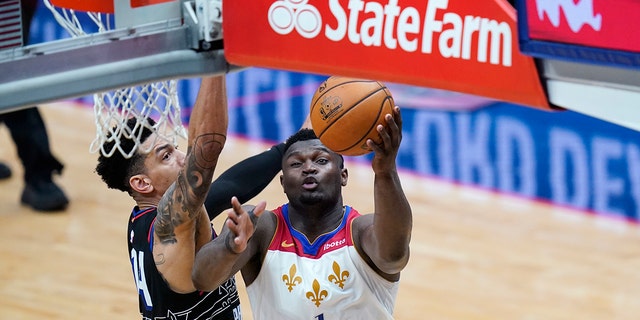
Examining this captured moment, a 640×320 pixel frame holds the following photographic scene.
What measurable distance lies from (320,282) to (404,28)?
4.66 feet

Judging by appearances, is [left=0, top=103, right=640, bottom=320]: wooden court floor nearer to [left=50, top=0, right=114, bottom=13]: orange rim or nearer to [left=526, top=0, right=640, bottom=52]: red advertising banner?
[left=50, top=0, right=114, bottom=13]: orange rim

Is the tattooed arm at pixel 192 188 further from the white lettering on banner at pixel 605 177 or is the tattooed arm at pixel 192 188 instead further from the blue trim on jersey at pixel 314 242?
the white lettering on banner at pixel 605 177

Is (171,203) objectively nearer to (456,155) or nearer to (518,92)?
(518,92)

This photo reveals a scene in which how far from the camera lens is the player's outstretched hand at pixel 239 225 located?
3.20 m

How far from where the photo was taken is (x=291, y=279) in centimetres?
363

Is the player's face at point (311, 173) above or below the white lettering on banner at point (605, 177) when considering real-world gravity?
above

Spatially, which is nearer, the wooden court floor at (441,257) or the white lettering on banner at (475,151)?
the wooden court floor at (441,257)

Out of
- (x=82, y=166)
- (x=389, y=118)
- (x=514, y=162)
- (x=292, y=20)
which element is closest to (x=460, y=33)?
(x=292, y=20)

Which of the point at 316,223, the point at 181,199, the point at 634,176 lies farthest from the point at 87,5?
the point at 634,176

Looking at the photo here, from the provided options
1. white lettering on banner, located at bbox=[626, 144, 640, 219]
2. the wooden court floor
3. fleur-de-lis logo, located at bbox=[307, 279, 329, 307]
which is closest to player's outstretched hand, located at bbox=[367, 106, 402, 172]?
fleur-de-lis logo, located at bbox=[307, 279, 329, 307]

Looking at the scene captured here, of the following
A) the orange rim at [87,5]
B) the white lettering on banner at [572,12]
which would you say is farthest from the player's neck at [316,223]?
the white lettering on banner at [572,12]

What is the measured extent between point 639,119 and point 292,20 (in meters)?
0.85

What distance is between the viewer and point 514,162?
25.2ft

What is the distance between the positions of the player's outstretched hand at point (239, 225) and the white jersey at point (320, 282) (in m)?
0.41
